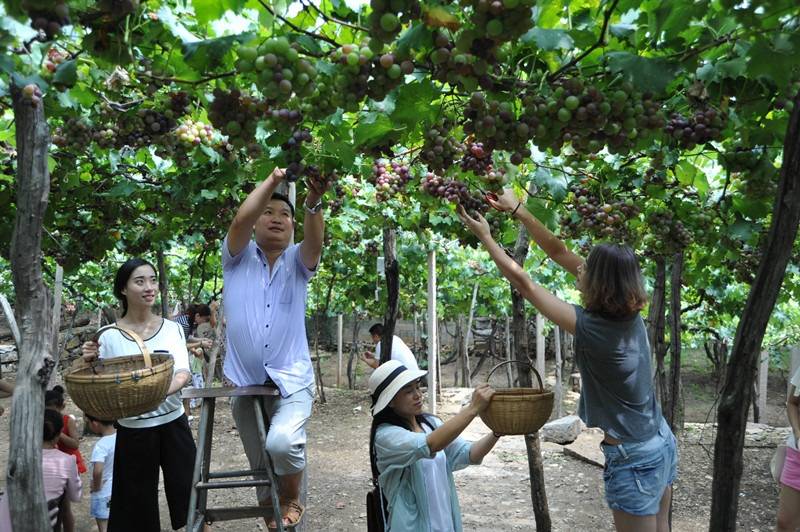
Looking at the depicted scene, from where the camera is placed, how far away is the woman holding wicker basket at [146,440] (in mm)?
3711

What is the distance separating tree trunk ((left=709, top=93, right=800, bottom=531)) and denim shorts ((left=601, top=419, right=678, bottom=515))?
0.99 meters

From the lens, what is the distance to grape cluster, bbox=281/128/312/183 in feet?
7.23

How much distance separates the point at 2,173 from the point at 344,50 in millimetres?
3586

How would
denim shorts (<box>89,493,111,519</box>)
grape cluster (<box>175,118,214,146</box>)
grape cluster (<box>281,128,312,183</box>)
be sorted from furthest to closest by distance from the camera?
1. denim shorts (<box>89,493,111,519</box>)
2. grape cluster (<box>175,118,214,146</box>)
3. grape cluster (<box>281,128,312,183</box>)

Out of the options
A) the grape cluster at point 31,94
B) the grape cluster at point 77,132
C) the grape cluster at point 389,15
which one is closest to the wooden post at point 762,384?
the grape cluster at point 77,132

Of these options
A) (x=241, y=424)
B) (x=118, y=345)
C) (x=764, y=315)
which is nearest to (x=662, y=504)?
(x=764, y=315)

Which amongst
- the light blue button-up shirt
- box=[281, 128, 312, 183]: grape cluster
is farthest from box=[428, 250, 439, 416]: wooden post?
box=[281, 128, 312, 183]: grape cluster

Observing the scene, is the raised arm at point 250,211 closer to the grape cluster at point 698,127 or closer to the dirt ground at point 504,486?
the grape cluster at point 698,127

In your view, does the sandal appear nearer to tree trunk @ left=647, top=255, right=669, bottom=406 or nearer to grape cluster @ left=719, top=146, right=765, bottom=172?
grape cluster @ left=719, top=146, right=765, bottom=172

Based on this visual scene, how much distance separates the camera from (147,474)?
12.3 feet

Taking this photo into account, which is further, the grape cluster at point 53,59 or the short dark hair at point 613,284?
the short dark hair at point 613,284

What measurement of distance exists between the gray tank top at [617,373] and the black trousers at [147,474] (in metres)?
2.33

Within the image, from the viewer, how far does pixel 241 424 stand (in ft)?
11.1

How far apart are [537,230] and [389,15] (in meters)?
1.88
